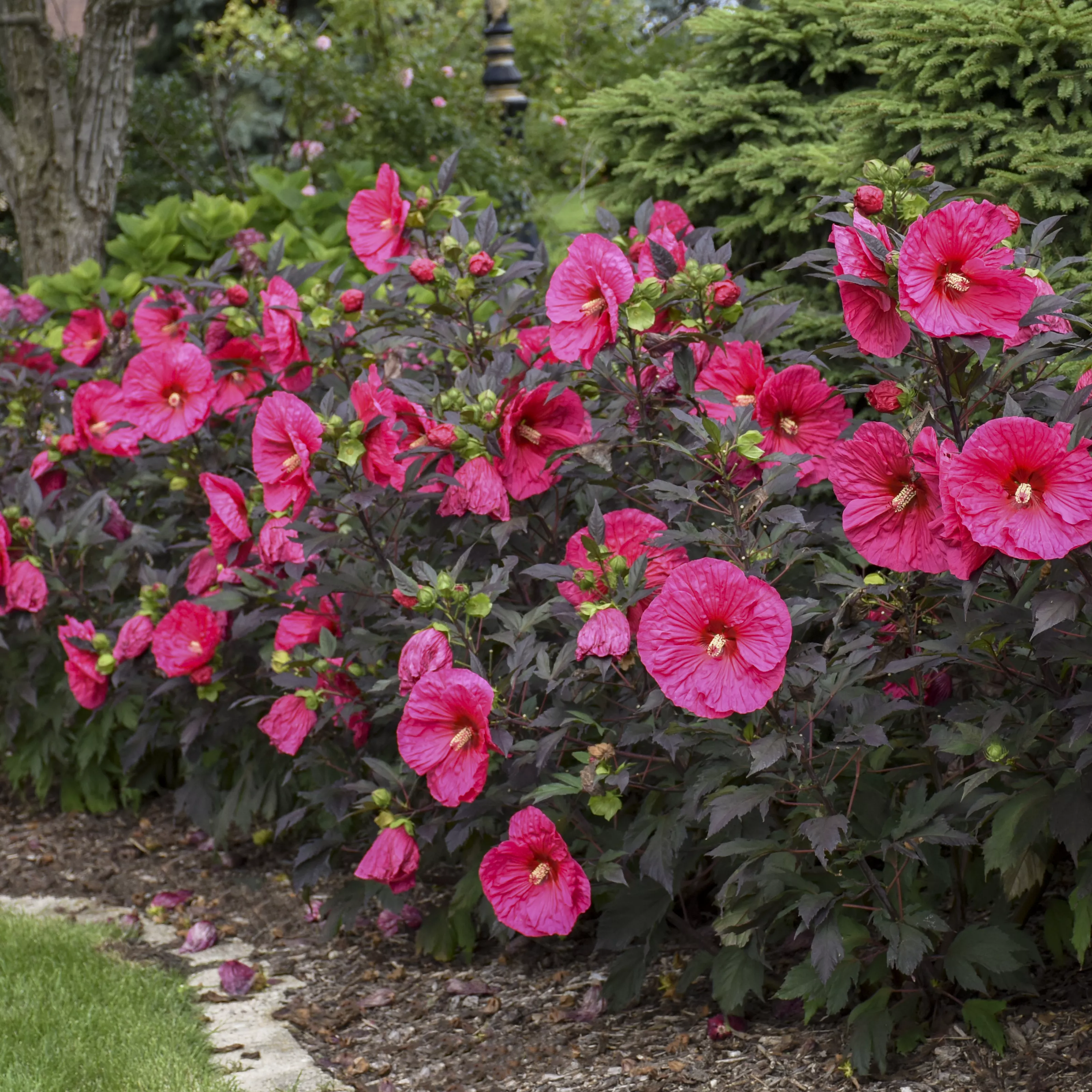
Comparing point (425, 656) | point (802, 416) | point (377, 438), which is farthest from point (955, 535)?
point (377, 438)

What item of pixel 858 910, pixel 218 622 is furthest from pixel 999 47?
pixel 218 622

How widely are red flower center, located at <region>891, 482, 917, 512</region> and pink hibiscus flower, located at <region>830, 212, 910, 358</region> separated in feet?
0.63

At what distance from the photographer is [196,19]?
18.4m

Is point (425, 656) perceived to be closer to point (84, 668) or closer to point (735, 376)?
point (735, 376)

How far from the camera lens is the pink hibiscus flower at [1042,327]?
1.84 meters

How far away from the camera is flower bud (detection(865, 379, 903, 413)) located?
1887mm

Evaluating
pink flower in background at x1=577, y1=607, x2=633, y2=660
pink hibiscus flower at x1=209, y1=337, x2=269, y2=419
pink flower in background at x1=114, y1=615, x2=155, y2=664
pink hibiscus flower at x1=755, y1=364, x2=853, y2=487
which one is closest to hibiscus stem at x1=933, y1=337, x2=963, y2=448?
pink hibiscus flower at x1=755, y1=364, x2=853, y2=487

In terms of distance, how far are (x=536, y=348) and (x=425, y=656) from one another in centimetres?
84

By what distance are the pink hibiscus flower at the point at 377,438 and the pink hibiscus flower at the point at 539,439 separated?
8.8 inches

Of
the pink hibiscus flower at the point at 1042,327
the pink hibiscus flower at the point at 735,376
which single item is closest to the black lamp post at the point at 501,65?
the pink hibiscus flower at the point at 735,376

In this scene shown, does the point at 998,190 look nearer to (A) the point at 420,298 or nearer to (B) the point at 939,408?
(B) the point at 939,408

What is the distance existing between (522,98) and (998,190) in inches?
331

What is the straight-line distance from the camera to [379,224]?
274cm

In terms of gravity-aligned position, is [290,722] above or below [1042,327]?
below
